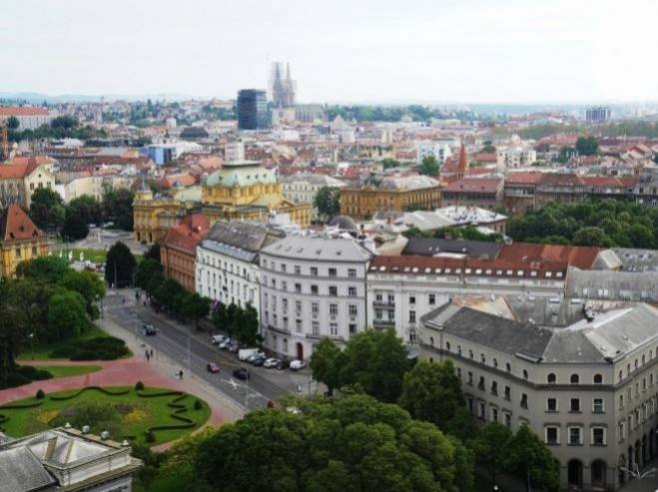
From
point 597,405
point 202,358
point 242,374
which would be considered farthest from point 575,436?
point 202,358

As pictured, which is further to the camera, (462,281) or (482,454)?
(462,281)

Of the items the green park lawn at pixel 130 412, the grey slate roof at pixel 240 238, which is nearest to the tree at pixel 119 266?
the grey slate roof at pixel 240 238

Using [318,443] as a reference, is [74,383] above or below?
below

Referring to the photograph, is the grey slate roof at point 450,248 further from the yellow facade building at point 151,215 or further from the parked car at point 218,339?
the yellow facade building at point 151,215

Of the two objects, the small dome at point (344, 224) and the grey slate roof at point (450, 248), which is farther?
the small dome at point (344, 224)

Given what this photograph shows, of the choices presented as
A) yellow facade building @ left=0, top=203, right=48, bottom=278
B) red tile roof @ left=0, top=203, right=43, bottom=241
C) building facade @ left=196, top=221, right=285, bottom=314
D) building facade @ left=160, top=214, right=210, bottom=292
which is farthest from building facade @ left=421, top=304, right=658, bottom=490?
red tile roof @ left=0, top=203, right=43, bottom=241

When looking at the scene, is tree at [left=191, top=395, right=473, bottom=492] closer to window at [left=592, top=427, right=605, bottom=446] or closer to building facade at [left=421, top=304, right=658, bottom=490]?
building facade at [left=421, top=304, right=658, bottom=490]

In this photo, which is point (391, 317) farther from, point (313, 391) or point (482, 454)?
point (482, 454)

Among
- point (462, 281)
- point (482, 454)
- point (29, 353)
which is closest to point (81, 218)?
point (29, 353)
